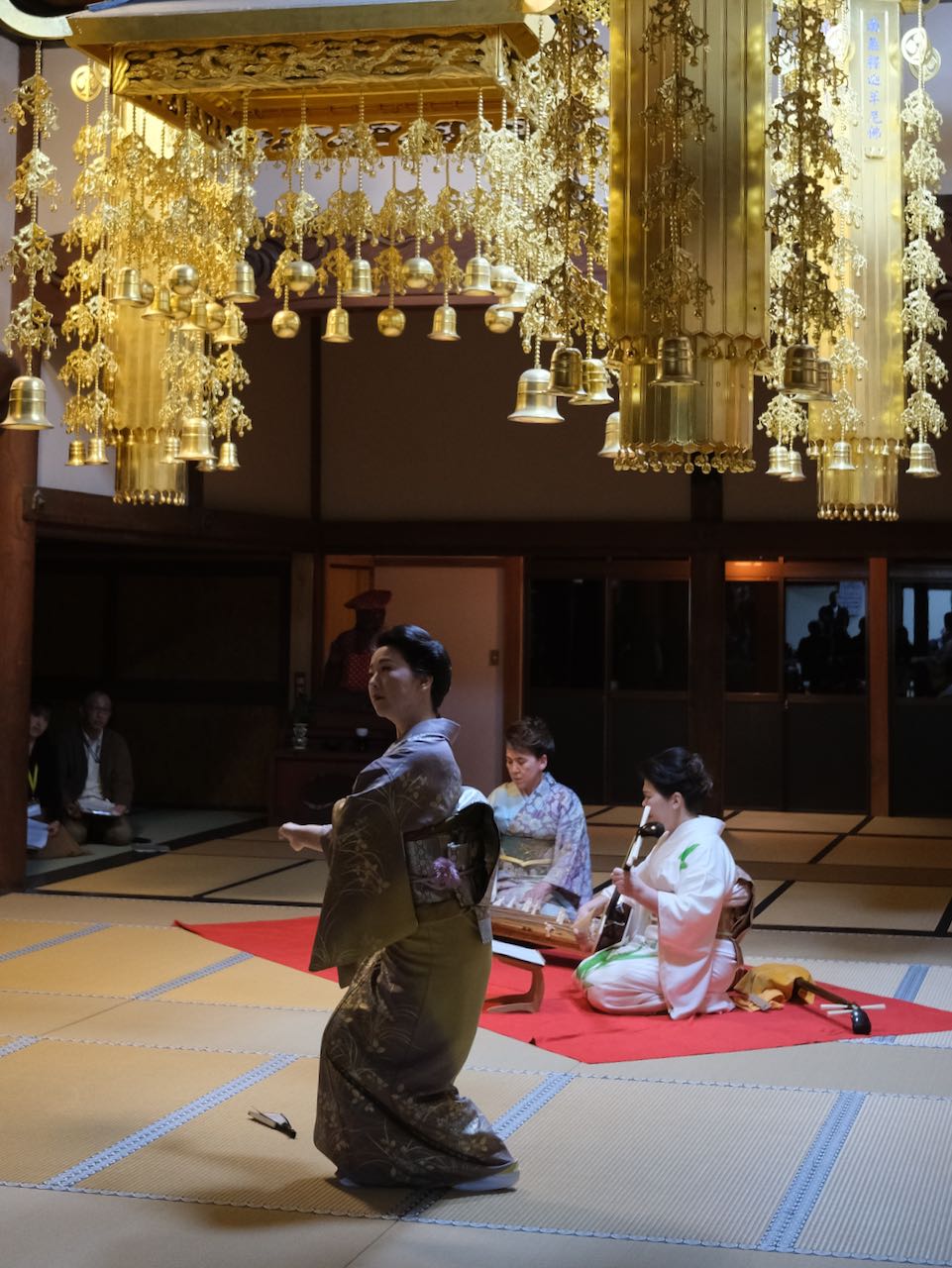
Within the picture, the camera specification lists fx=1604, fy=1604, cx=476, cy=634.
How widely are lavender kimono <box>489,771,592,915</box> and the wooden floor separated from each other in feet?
2.49

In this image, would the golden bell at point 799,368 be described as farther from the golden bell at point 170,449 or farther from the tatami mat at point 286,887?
the tatami mat at point 286,887

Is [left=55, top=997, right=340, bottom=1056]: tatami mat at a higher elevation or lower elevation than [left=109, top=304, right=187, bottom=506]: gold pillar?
lower

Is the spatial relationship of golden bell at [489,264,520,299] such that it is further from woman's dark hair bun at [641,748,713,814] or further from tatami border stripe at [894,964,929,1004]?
tatami border stripe at [894,964,929,1004]

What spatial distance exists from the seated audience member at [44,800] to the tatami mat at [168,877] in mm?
402

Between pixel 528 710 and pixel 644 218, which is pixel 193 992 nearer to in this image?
pixel 644 218

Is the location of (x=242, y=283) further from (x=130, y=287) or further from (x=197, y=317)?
(x=130, y=287)

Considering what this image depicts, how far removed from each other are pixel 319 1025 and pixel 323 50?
2821 millimetres

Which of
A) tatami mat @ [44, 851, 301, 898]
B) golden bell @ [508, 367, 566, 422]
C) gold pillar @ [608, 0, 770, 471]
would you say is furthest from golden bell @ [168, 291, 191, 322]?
tatami mat @ [44, 851, 301, 898]

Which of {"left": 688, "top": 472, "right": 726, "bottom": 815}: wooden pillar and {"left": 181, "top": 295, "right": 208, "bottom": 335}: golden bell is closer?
{"left": 181, "top": 295, "right": 208, "bottom": 335}: golden bell

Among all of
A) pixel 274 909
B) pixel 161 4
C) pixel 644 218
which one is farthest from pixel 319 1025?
pixel 161 4

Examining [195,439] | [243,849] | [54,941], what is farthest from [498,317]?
[243,849]

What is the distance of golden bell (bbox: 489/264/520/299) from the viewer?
467 cm

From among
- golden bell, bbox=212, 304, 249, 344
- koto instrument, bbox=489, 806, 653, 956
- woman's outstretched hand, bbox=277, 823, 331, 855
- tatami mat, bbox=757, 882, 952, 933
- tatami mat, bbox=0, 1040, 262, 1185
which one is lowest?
tatami mat, bbox=757, 882, 952, 933

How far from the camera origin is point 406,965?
11.2ft
